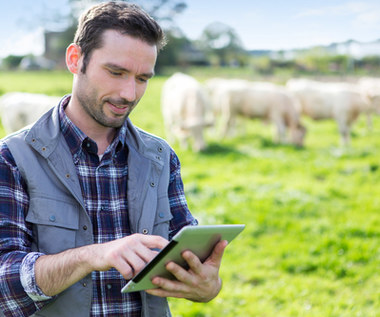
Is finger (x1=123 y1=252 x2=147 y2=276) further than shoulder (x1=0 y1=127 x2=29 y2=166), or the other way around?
shoulder (x1=0 y1=127 x2=29 y2=166)

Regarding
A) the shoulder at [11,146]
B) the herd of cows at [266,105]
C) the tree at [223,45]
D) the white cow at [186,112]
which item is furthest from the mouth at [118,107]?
the tree at [223,45]

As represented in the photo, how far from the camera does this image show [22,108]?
902 centimetres

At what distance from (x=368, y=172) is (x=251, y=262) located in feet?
16.1

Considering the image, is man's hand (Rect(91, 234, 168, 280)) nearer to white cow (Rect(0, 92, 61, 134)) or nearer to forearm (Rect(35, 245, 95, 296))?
forearm (Rect(35, 245, 95, 296))

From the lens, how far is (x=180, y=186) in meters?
2.09

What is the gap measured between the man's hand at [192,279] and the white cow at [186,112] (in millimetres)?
9641

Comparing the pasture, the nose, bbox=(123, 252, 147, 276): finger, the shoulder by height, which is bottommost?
the pasture

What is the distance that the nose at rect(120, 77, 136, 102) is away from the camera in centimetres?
186

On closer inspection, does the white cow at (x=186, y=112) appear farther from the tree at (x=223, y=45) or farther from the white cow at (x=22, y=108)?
the tree at (x=223, y=45)

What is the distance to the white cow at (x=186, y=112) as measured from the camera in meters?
11.4

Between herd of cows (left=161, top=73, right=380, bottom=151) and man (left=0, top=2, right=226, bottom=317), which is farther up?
man (left=0, top=2, right=226, bottom=317)

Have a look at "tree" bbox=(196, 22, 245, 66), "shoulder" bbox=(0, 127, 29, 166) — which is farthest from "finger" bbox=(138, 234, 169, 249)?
"tree" bbox=(196, 22, 245, 66)

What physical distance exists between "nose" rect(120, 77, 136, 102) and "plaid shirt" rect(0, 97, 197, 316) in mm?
188

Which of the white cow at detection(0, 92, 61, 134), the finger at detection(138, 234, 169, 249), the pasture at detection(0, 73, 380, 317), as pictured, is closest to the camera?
the finger at detection(138, 234, 169, 249)
